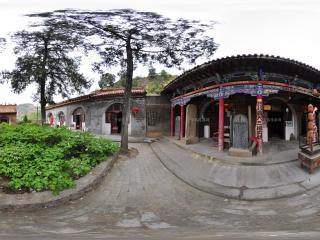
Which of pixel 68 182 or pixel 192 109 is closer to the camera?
pixel 68 182

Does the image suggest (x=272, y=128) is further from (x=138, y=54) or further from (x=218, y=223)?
(x=218, y=223)

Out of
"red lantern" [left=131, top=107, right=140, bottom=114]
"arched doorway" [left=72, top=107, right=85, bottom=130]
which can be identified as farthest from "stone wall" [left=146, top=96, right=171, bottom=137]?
"arched doorway" [left=72, top=107, right=85, bottom=130]

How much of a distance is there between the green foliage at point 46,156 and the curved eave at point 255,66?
197 inches

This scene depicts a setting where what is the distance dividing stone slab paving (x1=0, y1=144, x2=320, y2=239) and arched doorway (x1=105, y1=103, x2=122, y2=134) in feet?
40.6

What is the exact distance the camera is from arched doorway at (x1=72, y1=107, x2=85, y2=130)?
22975 mm

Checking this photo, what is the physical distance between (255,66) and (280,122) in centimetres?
552

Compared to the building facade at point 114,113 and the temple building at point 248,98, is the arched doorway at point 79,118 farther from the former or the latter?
the temple building at point 248,98

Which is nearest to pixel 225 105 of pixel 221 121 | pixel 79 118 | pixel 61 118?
pixel 221 121

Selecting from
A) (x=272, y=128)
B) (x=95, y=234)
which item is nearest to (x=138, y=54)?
(x=272, y=128)

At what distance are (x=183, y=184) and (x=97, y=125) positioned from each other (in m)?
13.1

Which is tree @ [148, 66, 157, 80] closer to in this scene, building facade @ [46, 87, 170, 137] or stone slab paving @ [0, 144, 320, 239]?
building facade @ [46, 87, 170, 137]

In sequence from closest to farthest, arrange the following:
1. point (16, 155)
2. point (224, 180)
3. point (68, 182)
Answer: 1. point (68, 182)
2. point (16, 155)
3. point (224, 180)

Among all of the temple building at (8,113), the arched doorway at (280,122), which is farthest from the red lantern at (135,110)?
the temple building at (8,113)

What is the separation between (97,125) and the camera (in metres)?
20.9
